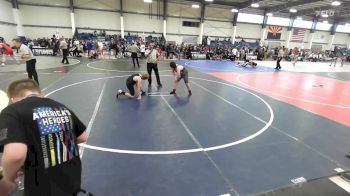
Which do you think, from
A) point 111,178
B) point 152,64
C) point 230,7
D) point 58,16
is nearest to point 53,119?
point 111,178

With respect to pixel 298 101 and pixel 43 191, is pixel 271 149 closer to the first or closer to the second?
pixel 43 191

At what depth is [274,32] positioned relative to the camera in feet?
117

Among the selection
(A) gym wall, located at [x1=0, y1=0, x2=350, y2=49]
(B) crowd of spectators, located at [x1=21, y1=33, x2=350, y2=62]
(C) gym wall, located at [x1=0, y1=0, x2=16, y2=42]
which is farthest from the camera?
(A) gym wall, located at [x1=0, y1=0, x2=350, y2=49]

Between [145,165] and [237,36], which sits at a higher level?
[237,36]

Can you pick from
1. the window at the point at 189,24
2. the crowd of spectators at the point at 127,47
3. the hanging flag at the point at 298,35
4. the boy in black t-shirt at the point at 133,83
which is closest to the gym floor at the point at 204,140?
the boy in black t-shirt at the point at 133,83

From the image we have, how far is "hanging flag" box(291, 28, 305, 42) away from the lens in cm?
3691

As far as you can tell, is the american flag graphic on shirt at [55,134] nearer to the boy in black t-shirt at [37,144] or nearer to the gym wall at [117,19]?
the boy in black t-shirt at [37,144]

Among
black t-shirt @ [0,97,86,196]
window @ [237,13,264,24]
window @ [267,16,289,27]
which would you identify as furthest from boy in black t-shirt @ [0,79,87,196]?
window @ [267,16,289,27]

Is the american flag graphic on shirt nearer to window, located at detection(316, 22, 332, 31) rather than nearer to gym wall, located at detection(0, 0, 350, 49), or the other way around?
gym wall, located at detection(0, 0, 350, 49)

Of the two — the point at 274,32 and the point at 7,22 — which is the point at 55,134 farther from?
the point at 274,32

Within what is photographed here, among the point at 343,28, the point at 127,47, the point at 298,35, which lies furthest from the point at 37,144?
the point at 343,28

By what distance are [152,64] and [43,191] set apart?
8.35 meters

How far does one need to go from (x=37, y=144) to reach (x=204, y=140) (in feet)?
12.3

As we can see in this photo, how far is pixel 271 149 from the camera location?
4672mm
